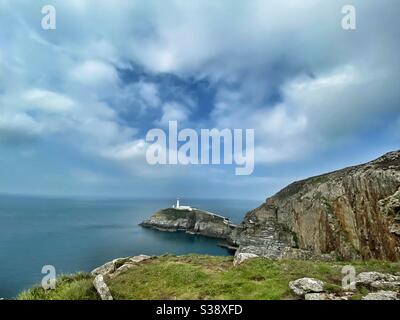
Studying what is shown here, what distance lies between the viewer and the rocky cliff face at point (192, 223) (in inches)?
4943

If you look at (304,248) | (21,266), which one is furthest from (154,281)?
(21,266)

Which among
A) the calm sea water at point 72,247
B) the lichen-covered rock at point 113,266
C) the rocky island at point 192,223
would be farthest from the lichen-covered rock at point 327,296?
the rocky island at point 192,223

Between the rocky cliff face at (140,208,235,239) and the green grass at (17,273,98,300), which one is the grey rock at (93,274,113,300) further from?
the rocky cliff face at (140,208,235,239)

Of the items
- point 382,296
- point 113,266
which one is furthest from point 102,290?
point 382,296

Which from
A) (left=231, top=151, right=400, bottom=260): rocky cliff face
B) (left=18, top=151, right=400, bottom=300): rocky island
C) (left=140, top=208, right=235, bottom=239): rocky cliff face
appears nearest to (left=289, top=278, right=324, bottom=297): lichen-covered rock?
(left=18, top=151, right=400, bottom=300): rocky island

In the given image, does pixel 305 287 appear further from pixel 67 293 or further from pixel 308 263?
pixel 67 293

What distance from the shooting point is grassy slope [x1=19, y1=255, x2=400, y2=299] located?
10445mm

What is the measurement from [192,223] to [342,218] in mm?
97303

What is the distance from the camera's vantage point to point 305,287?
9.62 meters

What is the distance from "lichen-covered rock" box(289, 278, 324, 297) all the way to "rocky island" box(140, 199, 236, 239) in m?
111

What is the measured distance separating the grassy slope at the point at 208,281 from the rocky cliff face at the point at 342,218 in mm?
7079

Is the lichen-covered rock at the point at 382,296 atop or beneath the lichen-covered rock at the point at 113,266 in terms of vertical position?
atop

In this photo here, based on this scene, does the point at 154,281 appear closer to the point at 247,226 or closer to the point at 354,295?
the point at 354,295

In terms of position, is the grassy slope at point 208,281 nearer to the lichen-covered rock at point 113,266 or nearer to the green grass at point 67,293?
the green grass at point 67,293
